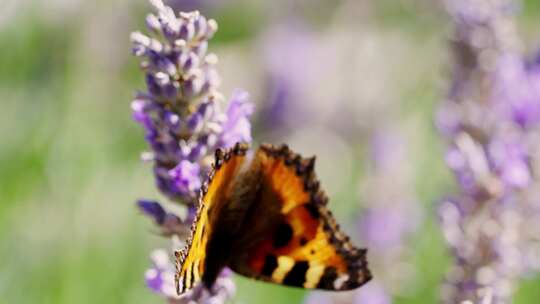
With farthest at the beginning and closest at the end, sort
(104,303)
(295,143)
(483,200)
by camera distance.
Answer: (295,143)
(104,303)
(483,200)

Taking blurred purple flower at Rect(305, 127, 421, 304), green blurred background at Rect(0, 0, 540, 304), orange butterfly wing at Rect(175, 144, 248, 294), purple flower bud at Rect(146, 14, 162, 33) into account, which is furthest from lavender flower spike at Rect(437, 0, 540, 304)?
purple flower bud at Rect(146, 14, 162, 33)

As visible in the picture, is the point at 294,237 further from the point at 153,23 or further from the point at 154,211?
the point at 153,23

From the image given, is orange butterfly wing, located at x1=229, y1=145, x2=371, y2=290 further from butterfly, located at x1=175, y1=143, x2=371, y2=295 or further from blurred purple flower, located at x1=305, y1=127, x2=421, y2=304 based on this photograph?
blurred purple flower, located at x1=305, y1=127, x2=421, y2=304

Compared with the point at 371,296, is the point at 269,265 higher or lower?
lower

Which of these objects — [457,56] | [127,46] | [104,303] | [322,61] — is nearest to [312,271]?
[457,56]

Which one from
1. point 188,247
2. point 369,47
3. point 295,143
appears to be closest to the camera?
point 188,247

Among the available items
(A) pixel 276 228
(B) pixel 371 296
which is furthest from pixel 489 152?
(A) pixel 276 228

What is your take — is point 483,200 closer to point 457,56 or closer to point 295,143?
point 457,56
